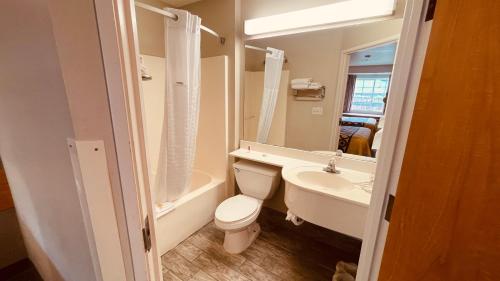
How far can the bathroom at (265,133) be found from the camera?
1.50m

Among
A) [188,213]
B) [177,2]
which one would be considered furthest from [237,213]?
[177,2]

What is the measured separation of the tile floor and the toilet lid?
1.21 ft

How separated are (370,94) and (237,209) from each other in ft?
4.73

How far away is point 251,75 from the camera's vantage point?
7.14 feet

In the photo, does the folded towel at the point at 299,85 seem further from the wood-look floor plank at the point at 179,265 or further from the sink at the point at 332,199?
the wood-look floor plank at the point at 179,265

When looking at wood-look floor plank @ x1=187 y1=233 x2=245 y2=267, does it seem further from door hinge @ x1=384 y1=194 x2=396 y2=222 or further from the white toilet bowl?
door hinge @ x1=384 y1=194 x2=396 y2=222

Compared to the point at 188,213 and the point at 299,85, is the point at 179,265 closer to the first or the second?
the point at 188,213

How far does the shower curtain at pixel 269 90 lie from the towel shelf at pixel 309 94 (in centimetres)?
22

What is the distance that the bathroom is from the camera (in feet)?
4.91

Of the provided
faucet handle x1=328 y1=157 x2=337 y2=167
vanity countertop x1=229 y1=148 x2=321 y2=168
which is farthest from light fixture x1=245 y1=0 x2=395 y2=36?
vanity countertop x1=229 y1=148 x2=321 y2=168

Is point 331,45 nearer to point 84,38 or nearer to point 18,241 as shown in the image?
point 84,38

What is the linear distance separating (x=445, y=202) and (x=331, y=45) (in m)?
1.55

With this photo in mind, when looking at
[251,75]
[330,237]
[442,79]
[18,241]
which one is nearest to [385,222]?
[442,79]

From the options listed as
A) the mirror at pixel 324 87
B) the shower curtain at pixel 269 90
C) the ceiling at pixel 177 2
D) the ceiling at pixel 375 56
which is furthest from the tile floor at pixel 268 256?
the ceiling at pixel 177 2
